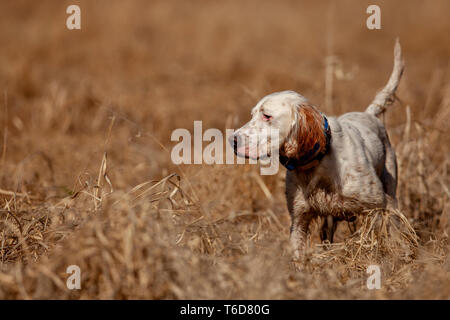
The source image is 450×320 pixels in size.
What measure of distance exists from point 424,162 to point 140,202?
2326mm

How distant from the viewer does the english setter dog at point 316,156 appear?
2.76 meters

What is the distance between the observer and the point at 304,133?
2736mm

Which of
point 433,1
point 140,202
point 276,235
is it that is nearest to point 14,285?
point 140,202

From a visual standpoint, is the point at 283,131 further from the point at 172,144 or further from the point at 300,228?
the point at 172,144

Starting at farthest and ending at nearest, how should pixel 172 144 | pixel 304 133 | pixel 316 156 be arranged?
pixel 172 144
pixel 316 156
pixel 304 133

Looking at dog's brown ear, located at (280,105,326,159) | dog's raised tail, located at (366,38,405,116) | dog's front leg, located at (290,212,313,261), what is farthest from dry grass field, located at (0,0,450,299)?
dog's brown ear, located at (280,105,326,159)

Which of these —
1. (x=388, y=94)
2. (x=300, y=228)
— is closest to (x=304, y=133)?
(x=300, y=228)

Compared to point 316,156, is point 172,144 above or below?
below

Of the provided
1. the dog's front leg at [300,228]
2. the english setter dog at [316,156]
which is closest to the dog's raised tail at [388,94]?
the english setter dog at [316,156]

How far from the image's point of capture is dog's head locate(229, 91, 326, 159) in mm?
2746

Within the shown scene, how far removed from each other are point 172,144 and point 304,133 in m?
3.01

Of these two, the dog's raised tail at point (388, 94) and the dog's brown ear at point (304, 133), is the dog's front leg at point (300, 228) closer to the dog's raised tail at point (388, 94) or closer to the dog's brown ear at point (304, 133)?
the dog's brown ear at point (304, 133)

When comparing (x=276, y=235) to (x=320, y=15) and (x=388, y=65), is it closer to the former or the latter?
(x=388, y=65)

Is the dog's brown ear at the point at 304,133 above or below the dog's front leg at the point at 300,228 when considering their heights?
above
